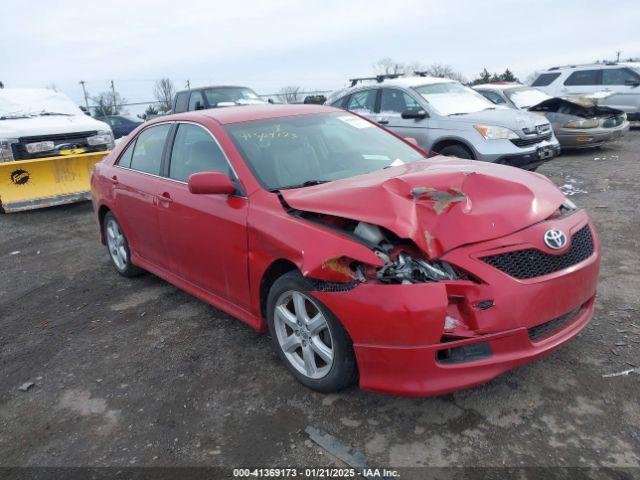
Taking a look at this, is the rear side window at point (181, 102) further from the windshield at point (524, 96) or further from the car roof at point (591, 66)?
the car roof at point (591, 66)

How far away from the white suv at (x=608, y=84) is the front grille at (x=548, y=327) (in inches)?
508

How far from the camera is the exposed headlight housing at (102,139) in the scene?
906cm

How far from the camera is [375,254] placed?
2.53m

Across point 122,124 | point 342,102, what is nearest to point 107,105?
point 122,124

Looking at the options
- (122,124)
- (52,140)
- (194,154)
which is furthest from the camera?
(122,124)

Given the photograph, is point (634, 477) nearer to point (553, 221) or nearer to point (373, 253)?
point (553, 221)

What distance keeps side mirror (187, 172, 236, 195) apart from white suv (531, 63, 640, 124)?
13214 mm

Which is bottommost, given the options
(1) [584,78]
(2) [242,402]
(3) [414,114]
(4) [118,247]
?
(2) [242,402]

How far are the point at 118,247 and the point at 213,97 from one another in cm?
770

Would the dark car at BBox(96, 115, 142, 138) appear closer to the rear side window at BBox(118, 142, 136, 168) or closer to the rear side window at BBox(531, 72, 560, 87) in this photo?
the rear side window at BBox(531, 72, 560, 87)

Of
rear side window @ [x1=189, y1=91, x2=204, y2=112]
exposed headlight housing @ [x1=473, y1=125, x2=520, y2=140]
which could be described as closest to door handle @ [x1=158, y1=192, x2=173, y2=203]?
exposed headlight housing @ [x1=473, y1=125, x2=520, y2=140]

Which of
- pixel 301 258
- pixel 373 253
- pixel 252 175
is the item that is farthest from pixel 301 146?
pixel 373 253

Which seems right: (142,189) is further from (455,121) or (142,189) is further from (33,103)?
(33,103)

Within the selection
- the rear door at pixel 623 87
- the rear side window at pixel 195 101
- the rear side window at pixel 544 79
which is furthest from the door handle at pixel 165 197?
the rear side window at pixel 544 79
